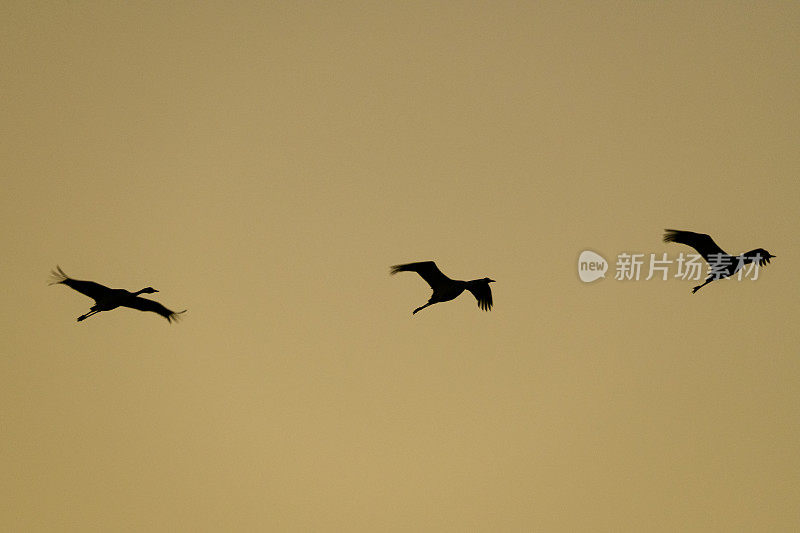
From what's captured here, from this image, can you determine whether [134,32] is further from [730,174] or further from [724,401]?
[724,401]

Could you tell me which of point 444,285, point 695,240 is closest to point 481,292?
point 444,285

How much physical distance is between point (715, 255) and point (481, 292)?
671 millimetres

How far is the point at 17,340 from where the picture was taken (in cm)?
182

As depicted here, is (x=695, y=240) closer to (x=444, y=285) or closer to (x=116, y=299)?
(x=444, y=285)

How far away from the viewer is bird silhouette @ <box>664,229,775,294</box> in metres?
1.87

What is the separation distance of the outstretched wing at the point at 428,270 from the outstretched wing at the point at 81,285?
810 millimetres

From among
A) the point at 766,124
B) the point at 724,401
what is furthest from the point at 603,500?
the point at 766,124

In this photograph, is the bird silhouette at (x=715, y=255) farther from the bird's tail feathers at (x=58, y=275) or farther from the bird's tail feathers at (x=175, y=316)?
the bird's tail feathers at (x=58, y=275)

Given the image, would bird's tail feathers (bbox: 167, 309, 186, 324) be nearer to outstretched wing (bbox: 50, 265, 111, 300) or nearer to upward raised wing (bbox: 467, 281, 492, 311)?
outstretched wing (bbox: 50, 265, 111, 300)

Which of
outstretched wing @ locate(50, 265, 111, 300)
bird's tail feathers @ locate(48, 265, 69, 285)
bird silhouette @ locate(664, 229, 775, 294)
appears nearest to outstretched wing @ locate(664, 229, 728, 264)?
bird silhouette @ locate(664, 229, 775, 294)

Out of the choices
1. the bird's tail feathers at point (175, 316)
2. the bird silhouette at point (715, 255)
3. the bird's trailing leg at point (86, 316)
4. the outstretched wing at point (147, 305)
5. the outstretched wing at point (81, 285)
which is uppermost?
the bird silhouette at point (715, 255)

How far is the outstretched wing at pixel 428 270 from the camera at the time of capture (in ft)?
5.99

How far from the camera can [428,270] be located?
183cm

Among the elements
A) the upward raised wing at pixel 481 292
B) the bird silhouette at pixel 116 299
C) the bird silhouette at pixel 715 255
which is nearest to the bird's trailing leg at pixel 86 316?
the bird silhouette at pixel 116 299
